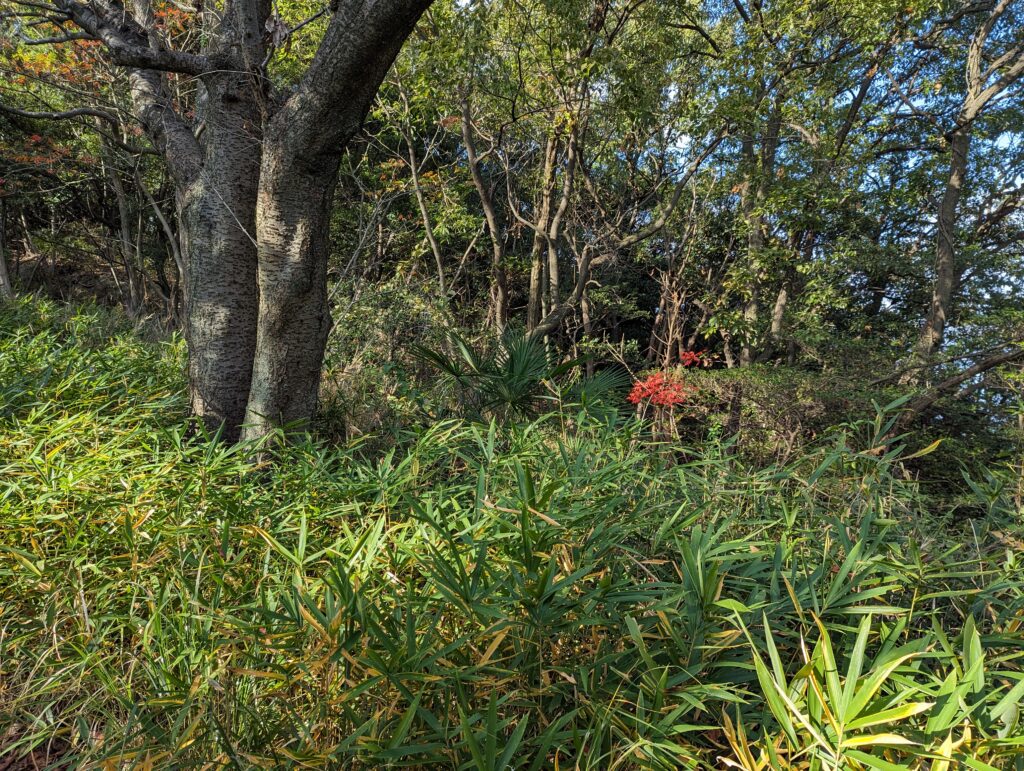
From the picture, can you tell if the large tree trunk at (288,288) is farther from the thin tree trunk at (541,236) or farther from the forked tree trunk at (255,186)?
the thin tree trunk at (541,236)

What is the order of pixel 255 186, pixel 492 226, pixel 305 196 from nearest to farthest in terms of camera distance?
pixel 305 196
pixel 255 186
pixel 492 226

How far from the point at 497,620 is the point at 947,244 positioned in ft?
29.2

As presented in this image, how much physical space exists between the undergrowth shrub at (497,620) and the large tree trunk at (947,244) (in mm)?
6520

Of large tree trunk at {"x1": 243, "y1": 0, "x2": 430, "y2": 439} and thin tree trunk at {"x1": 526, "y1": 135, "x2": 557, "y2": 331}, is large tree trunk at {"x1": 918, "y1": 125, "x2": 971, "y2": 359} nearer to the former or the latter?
thin tree trunk at {"x1": 526, "y1": 135, "x2": 557, "y2": 331}

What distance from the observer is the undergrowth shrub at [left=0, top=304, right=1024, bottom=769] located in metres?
1.16

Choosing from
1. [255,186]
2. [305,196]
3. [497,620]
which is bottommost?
[497,620]

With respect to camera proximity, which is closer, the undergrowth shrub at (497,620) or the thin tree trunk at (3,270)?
the undergrowth shrub at (497,620)

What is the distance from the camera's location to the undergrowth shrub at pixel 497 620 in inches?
45.5

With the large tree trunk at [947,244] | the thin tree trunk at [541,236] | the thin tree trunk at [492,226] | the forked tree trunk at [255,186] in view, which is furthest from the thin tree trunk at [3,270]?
the large tree trunk at [947,244]

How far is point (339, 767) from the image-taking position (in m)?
1.21

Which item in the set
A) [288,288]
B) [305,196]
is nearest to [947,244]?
[305,196]

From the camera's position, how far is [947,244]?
7.44 meters

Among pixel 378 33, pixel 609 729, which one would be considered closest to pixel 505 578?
pixel 609 729

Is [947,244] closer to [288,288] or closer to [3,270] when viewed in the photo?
[288,288]
